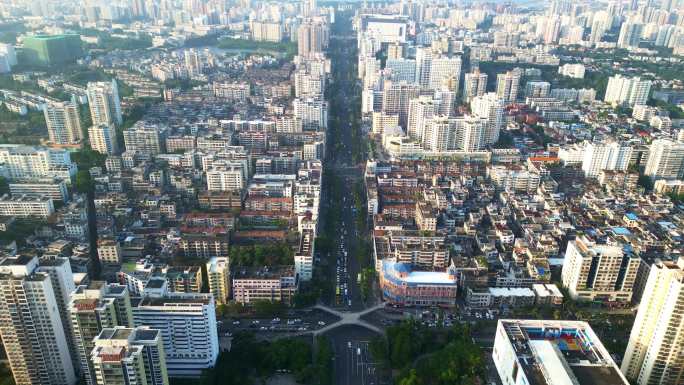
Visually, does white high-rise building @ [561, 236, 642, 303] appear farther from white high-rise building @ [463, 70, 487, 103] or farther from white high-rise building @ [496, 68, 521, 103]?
white high-rise building @ [496, 68, 521, 103]

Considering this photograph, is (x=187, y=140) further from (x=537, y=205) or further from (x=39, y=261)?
(x=537, y=205)

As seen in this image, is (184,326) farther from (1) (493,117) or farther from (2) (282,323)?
(1) (493,117)

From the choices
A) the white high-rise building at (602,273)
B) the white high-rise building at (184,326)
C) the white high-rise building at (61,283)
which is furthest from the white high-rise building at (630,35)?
the white high-rise building at (61,283)

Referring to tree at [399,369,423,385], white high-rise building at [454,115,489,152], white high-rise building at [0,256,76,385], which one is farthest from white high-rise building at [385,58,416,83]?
white high-rise building at [0,256,76,385]

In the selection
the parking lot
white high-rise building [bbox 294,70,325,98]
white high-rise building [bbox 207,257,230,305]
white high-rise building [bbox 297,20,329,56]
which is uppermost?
white high-rise building [bbox 297,20,329,56]

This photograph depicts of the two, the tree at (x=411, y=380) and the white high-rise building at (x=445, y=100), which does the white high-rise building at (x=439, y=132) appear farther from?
the tree at (x=411, y=380)
